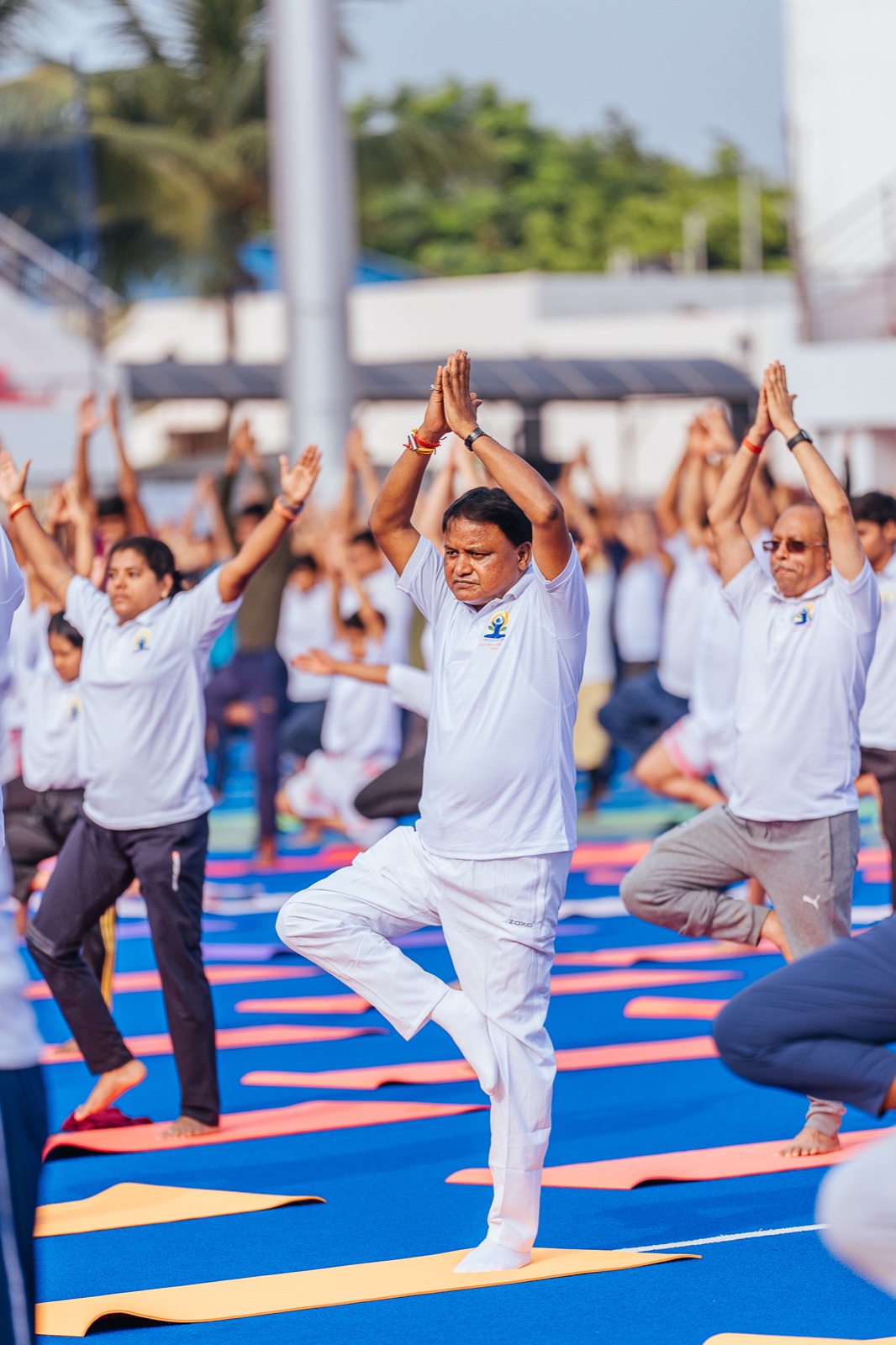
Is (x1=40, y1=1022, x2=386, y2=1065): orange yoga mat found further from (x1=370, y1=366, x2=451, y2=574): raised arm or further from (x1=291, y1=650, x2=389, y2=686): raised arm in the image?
(x1=370, y1=366, x2=451, y2=574): raised arm

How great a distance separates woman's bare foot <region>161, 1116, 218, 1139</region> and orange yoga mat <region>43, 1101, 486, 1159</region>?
14mm

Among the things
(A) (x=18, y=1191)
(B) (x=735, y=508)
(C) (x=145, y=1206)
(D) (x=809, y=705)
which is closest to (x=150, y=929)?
(C) (x=145, y=1206)

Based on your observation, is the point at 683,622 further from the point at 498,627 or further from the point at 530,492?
the point at 530,492

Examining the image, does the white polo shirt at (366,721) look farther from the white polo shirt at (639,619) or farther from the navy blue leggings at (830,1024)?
the navy blue leggings at (830,1024)

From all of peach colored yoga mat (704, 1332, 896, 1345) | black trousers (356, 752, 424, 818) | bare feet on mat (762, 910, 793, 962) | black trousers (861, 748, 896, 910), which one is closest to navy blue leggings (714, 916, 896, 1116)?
peach colored yoga mat (704, 1332, 896, 1345)

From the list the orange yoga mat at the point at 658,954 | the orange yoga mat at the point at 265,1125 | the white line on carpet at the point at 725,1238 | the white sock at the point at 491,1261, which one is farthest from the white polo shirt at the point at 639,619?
the white sock at the point at 491,1261

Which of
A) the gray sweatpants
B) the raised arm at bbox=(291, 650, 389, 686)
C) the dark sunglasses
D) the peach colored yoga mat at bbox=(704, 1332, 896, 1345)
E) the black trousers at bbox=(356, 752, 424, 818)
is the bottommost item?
the peach colored yoga mat at bbox=(704, 1332, 896, 1345)

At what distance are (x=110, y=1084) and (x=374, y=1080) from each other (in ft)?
3.33

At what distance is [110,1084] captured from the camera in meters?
6.10

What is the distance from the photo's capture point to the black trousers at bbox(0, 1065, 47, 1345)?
3.04m

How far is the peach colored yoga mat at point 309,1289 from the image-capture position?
4.46 meters

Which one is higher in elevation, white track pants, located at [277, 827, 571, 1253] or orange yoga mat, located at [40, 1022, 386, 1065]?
white track pants, located at [277, 827, 571, 1253]

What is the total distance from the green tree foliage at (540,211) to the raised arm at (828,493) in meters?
41.2

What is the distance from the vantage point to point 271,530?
19.0ft
